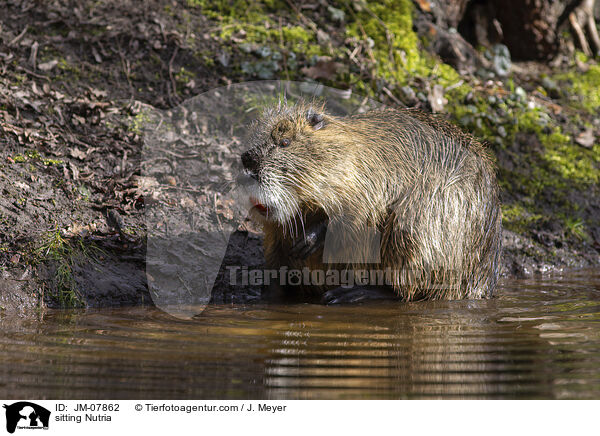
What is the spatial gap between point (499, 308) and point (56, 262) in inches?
98.3

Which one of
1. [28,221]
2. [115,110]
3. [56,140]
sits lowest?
[28,221]

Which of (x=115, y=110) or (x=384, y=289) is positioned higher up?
(x=115, y=110)

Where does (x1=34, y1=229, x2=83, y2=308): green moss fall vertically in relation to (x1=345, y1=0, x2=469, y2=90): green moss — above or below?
below

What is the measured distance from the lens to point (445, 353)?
2.72 metres

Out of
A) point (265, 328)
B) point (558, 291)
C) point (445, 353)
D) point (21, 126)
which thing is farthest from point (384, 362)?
point (21, 126)

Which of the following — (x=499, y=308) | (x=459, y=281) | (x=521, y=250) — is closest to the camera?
(x=499, y=308)

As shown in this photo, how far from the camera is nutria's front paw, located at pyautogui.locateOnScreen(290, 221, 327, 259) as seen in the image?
3.97 meters

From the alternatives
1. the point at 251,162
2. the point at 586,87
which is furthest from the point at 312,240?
the point at 586,87

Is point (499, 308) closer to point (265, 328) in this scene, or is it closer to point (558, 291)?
point (558, 291)

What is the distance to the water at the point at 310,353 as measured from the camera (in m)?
2.26

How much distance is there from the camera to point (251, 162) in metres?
3.78
